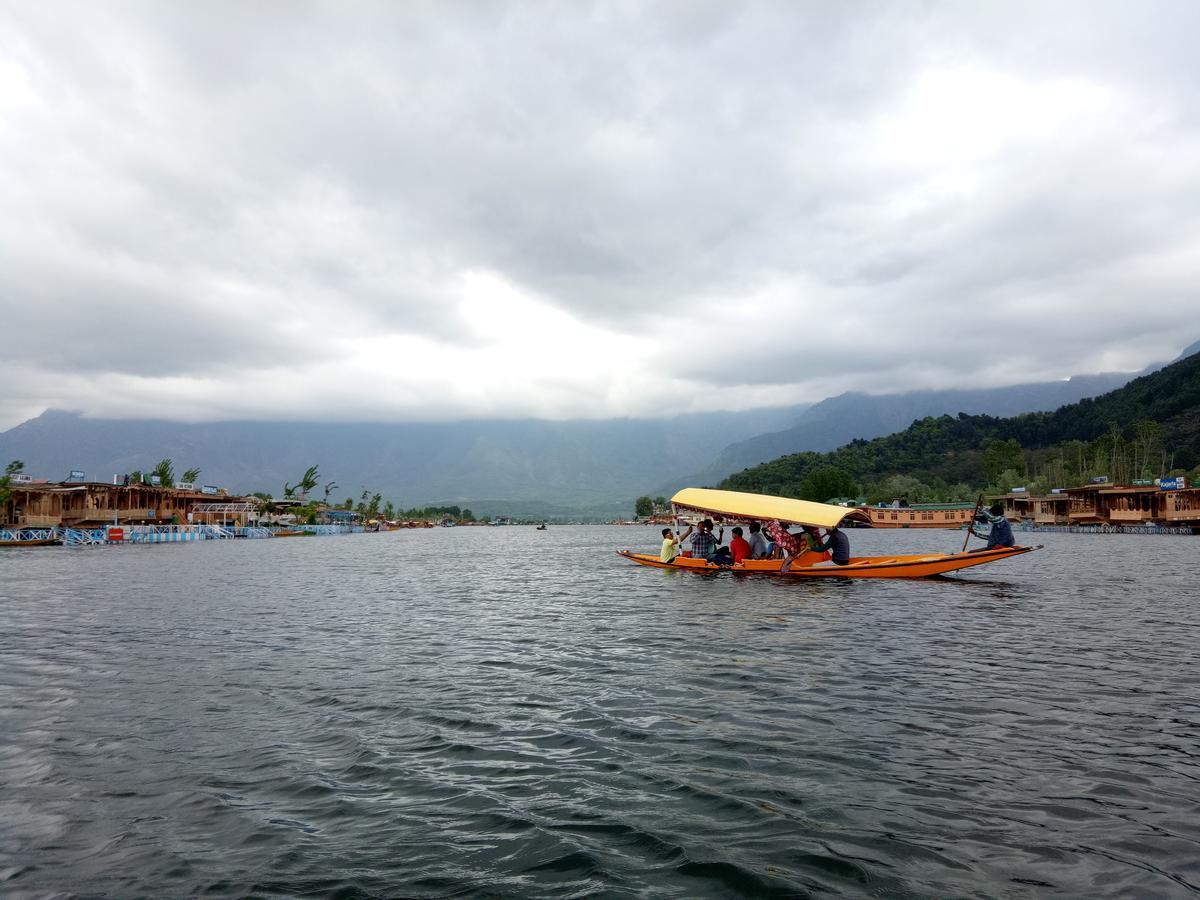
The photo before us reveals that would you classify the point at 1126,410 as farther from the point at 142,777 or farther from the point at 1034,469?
the point at 142,777

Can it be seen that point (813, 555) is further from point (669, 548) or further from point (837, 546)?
point (669, 548)

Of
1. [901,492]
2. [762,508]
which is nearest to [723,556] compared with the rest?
[762,508]

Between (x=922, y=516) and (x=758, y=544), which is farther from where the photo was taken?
(x=922, y=516)

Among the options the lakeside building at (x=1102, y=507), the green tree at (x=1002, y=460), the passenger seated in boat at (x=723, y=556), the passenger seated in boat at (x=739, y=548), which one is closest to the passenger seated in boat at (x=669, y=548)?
the passenger seated in boat at (x=723, y=556)

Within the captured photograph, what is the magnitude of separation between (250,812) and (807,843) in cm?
588

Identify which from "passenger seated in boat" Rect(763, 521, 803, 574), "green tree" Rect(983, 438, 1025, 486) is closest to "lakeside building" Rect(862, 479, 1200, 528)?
"green tree" Rect(983, 438, 1025, 486)

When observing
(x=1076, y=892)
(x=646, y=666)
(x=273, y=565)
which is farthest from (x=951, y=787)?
(x=273, y=565)

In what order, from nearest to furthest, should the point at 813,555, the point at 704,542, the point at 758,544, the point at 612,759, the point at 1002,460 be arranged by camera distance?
the point at 612,759, the point at 813,555, the point at 758,544, the point at 704,542, the point at 1002,460

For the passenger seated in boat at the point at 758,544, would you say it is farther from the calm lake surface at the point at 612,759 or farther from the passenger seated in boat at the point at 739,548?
the calm lake surface at the point at 612,759

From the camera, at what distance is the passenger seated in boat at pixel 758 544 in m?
31.6

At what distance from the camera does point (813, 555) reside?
29.6 meters

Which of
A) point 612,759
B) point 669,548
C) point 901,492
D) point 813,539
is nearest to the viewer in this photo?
point 612,759

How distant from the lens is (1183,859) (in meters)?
6.14

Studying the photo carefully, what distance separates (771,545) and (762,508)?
11.7ft
